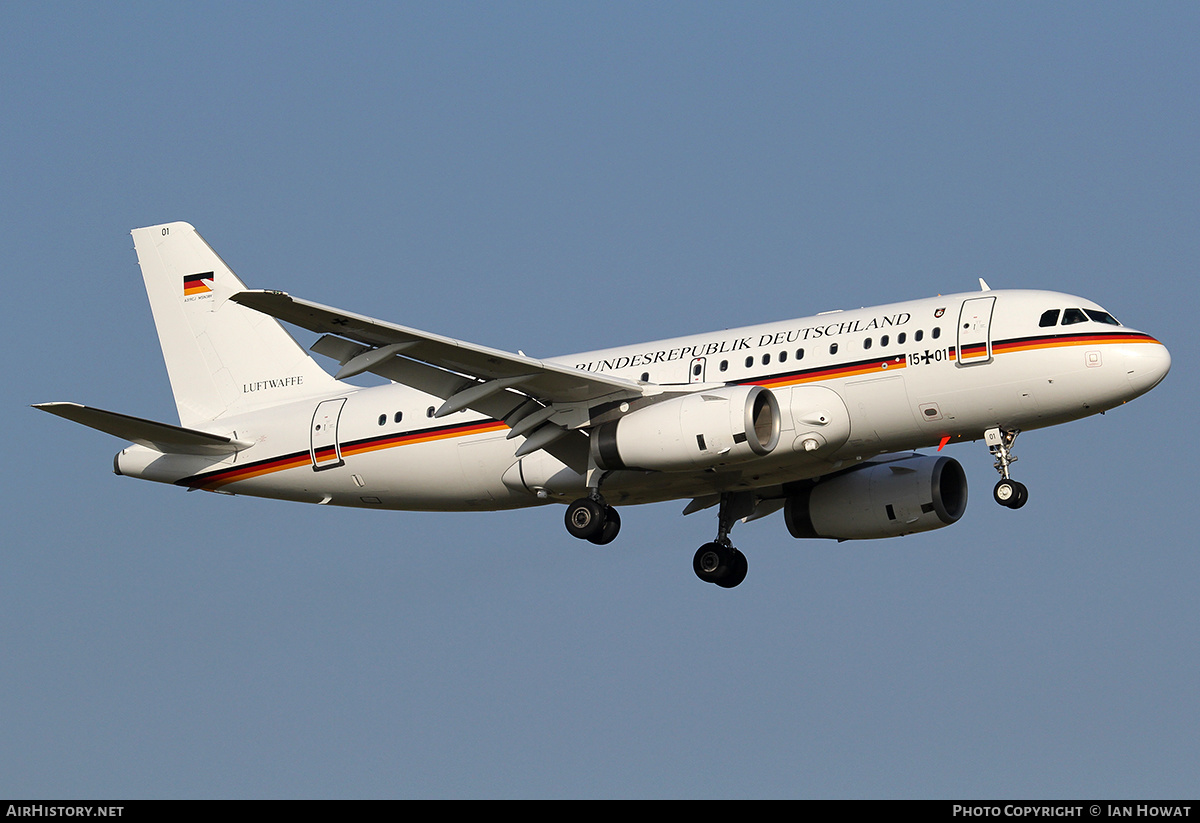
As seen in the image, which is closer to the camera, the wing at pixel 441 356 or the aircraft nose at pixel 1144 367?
the wing at pixel 441 356

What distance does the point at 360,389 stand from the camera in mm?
40500

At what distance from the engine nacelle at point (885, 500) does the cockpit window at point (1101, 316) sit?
6.37 meters

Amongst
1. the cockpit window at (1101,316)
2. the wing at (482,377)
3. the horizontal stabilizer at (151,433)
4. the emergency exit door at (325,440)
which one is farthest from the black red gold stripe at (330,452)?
the cockpit window at (1101,316)

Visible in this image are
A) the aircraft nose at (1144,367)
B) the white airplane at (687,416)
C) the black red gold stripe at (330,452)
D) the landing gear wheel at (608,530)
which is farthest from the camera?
the black red gold stripe at (330,452)

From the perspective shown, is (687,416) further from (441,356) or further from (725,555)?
(725,555)

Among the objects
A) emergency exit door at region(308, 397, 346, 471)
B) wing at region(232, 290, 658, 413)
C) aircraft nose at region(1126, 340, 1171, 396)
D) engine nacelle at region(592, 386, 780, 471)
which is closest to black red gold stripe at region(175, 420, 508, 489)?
emergency exit door at region(308, 397, 346, 471)

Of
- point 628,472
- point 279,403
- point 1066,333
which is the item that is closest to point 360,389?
point 279,403

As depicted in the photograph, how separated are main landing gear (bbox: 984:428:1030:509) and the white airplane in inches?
1.6

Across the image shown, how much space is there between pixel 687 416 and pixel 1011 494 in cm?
699

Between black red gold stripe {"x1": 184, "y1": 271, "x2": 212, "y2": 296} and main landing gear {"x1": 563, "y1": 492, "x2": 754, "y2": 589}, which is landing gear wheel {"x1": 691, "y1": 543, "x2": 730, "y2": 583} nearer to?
main landing gear {"x1": 563, "y1": 492, "x2": 754, "y2": 589}

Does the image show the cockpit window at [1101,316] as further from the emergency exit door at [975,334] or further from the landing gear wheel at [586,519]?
the landing gear wheel at [586,519]

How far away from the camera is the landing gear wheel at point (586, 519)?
116 feet
